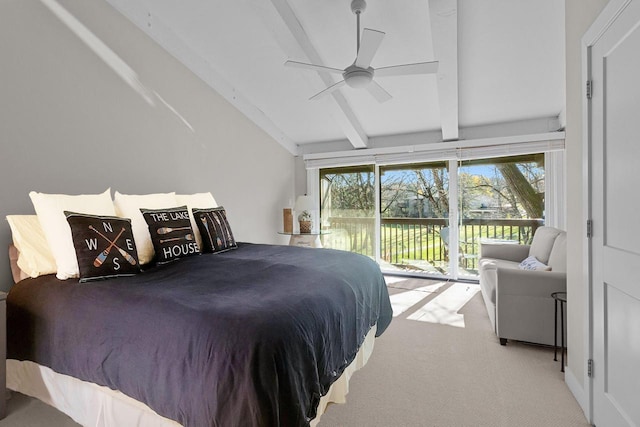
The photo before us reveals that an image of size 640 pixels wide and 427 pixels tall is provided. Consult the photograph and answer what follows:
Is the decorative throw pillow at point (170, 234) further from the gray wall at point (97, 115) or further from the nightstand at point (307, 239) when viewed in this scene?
the nightstand at point (307, 239)

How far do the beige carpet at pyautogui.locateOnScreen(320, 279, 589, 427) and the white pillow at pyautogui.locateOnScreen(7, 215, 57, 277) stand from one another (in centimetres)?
194

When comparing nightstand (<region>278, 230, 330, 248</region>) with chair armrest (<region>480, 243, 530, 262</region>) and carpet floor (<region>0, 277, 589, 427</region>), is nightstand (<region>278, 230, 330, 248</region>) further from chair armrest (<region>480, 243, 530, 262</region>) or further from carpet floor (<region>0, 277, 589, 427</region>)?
chair armrest (<region>480, 243, 530, 262</region>)

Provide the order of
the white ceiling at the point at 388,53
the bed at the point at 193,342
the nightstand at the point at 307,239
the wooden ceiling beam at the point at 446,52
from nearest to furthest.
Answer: the bed at the point at 193,342
the wooden ceiling beam at the point at 446,52
the white ceiling at the point at 388,53
the nightstand at the point at 307,239

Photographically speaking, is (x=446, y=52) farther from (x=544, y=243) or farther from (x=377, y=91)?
(x=544, y=243)

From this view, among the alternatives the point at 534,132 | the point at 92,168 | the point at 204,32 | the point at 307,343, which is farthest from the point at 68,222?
the point at 534,132

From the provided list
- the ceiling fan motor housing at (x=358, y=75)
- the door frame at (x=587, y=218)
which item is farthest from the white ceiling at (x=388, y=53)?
the door frame at (x=587, y=218)

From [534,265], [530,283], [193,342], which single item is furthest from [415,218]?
[193,342]

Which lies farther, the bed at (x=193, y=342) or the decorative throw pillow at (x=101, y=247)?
the decorative throw pillow at (x=101, y=247)

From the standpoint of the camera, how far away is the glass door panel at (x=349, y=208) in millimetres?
5305

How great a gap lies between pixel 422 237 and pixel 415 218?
321 millimetres

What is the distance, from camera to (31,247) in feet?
6.55

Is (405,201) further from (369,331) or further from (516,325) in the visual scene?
(369,331)

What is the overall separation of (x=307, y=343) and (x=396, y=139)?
13.8 feet

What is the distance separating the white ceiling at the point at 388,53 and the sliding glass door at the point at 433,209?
62 centimetres
